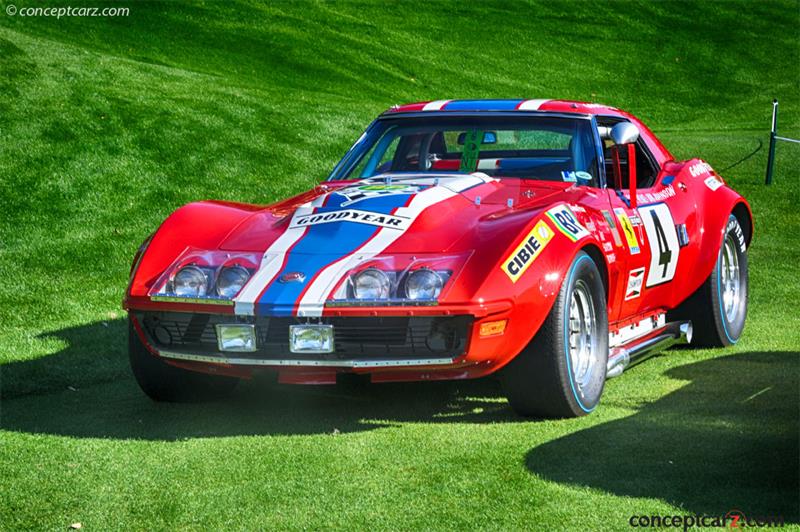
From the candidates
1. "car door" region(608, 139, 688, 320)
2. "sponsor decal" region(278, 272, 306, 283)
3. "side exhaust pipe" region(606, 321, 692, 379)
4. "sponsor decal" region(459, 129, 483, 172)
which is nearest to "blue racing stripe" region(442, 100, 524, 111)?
"sponsor decal" region(459, 129, 483, 172)

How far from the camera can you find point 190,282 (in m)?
5.47

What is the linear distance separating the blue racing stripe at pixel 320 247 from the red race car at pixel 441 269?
1cm

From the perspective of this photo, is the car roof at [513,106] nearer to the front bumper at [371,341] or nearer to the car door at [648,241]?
the car door at [648,241]

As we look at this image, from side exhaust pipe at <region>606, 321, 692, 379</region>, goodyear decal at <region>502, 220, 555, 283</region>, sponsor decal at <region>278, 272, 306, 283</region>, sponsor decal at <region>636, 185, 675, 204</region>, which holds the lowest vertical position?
side exhaust pipe at <region>606, 321, 692, 379</region>

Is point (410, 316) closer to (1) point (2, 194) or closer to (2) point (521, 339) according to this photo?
(2) point (521, 339)

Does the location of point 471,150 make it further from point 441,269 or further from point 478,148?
point 441,269

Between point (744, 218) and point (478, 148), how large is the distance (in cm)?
231

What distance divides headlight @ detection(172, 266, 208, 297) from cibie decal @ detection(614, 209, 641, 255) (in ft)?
7.40

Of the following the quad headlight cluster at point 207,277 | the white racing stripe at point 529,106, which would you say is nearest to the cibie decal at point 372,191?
the quad headlight cluster at point 207,277

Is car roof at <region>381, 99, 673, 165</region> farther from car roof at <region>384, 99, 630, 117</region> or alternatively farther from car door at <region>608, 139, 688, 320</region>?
car door at <region>608, 139, 688, 320</region>

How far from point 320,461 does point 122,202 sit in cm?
822

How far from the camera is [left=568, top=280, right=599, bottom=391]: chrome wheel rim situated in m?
5.78

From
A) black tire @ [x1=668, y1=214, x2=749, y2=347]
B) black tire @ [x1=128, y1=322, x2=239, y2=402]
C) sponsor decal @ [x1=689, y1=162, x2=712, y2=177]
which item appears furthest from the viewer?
sponsor decal @ [x1=689, y1=162, x2=712, y2=177]

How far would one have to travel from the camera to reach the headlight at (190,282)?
5.42 metres
